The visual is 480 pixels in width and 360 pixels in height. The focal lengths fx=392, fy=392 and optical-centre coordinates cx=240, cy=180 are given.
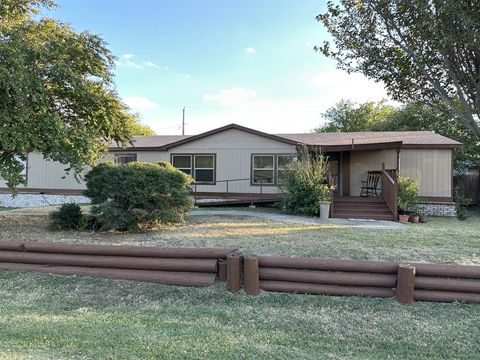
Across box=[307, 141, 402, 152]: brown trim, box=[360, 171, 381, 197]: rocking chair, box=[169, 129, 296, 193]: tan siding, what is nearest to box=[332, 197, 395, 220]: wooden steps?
box=[360, 171, 381, 197]: rocking chair

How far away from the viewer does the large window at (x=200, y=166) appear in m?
17.2

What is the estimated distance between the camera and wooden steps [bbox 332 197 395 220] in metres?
12.6

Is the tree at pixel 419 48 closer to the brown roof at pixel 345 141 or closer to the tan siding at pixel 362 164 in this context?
the brown roof at pixel 345 141

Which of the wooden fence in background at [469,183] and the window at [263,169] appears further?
the wooden fence in background at [469,183]

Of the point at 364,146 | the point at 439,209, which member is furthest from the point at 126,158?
the point at 439,209

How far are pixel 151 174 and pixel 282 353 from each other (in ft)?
19.7

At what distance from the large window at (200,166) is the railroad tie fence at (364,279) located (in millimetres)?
12418

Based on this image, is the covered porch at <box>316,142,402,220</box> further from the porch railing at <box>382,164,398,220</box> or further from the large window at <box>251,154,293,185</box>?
the large window at <box>251,154,293,185</box>

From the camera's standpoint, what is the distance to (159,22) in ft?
52.8

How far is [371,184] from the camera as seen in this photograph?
16.0 meters

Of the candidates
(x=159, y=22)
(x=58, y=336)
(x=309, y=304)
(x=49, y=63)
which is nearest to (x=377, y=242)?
(x=309, y=304)

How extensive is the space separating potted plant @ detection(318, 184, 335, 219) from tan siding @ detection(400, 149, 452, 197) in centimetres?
491

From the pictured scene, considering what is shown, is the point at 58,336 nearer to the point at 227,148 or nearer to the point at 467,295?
the point at 467,295

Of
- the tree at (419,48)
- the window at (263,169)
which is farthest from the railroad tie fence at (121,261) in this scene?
the window at (263,169)
